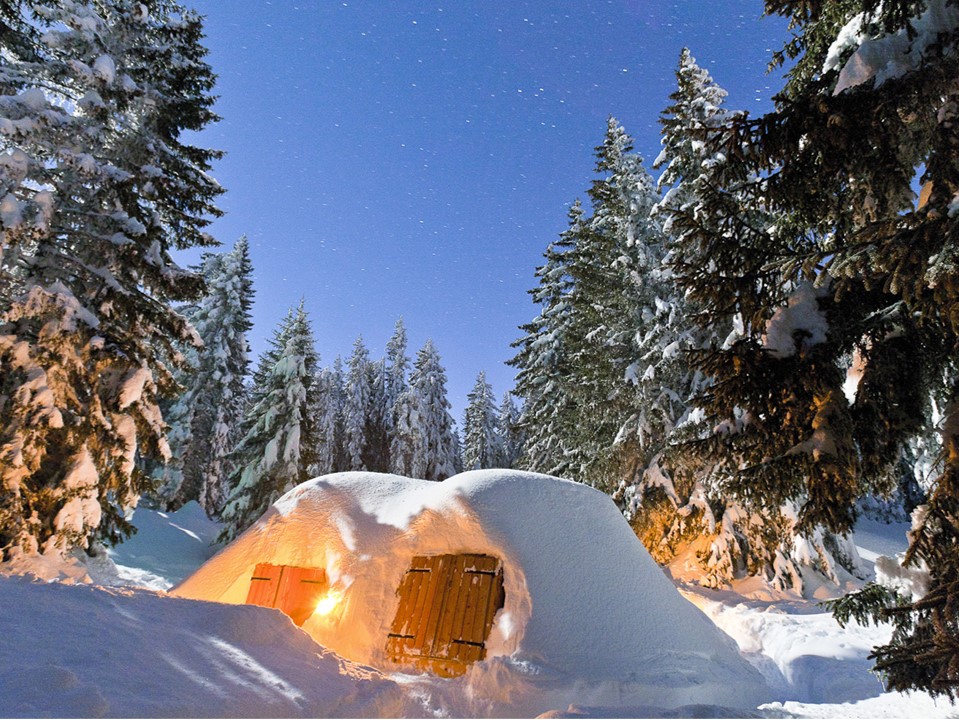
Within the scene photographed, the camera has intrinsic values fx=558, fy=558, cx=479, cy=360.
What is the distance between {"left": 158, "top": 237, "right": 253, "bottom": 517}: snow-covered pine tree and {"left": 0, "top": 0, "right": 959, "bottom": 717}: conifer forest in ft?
25.3

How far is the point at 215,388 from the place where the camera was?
31.3m

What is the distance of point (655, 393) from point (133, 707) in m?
15.5

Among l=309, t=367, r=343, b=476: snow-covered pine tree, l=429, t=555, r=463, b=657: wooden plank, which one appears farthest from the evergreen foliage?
l=309, t=367, r=343, b=476: snow-covered pine tree

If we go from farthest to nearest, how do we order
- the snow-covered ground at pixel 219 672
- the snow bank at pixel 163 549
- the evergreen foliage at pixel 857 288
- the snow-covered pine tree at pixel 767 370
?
the snow bank at pixel 163 549
the snow-covered pine tree at pixel 767 370
the evergreen foliage at pixel 857 288
the snow-covered ground at pixel 219 672

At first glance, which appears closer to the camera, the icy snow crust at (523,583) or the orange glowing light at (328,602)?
the icy snow crust at (523,583)

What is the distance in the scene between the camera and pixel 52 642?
4.54 m

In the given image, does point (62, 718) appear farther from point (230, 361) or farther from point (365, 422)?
point (365, 422)

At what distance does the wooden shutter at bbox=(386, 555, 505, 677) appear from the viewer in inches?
367

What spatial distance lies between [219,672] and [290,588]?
670 centimetres

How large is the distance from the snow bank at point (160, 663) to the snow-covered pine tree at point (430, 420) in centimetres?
3326

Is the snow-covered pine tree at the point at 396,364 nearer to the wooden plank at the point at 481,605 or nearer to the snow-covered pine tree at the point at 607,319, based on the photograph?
the snow-covered pine tree at the point at 607,319

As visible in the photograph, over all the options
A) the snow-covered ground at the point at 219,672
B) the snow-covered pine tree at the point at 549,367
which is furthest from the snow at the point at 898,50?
the snow-covered pine tree at the point at 549,367

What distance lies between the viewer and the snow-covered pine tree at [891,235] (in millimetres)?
4184

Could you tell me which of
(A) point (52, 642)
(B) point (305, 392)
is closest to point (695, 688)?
(A) point (52, 642)
